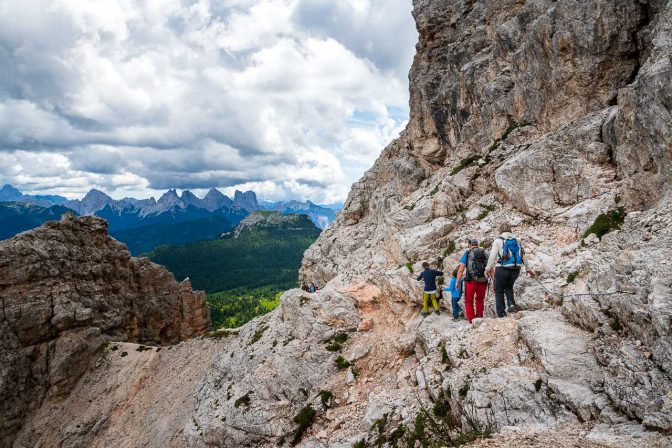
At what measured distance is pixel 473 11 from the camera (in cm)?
4456

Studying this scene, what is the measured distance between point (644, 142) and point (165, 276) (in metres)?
69.2

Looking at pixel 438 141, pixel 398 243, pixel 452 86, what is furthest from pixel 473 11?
pixel 398 243

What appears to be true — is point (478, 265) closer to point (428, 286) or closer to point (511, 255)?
point (511, 255)

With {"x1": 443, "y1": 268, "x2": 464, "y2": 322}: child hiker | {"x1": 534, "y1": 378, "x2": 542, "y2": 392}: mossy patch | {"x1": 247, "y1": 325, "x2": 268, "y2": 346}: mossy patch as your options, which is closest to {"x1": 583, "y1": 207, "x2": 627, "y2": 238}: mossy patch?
{"x1": 443, "y1": 268, "x2": 464, "y2": 322}: child hiker

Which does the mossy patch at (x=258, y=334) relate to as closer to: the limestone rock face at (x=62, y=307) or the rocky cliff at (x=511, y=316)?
the rocky cliff at (x=511, y=316)

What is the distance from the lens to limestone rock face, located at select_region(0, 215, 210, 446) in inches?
1826

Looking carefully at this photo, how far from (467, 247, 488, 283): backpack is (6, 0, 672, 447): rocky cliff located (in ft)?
6.54

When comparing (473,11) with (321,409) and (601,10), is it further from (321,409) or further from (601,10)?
(321,409)

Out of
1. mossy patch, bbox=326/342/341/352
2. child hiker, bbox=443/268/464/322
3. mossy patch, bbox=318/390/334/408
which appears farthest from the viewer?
mossy patch, bbox=326/342/341/352

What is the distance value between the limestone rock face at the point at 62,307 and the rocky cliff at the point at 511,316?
12.7ft

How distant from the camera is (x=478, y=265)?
1702cm

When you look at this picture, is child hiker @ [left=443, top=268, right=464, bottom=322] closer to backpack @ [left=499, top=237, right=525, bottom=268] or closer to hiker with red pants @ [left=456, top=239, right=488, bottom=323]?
hiker with red pants @ [left=456, top=239, right=488, bottom=323]

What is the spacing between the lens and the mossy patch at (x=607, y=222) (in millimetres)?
18031

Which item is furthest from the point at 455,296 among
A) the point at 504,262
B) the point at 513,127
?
the point at 513,127
